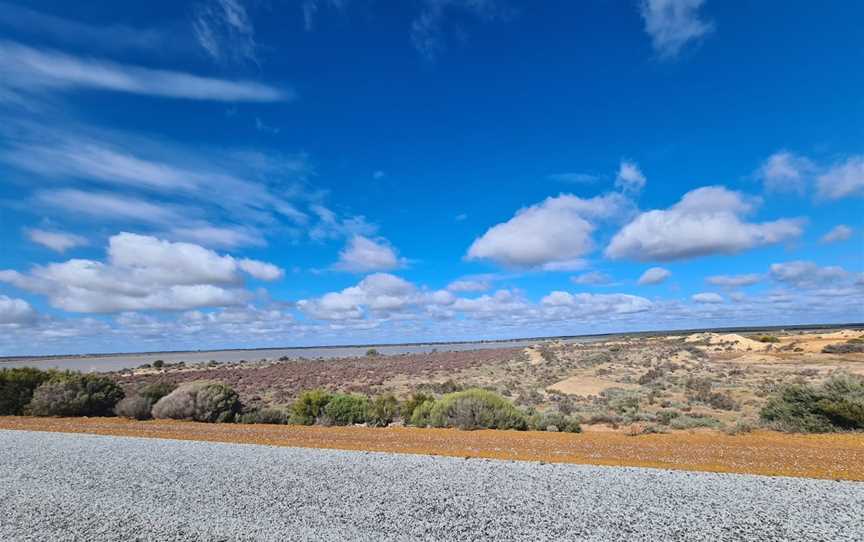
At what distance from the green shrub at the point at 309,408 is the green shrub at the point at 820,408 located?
49.8 ft

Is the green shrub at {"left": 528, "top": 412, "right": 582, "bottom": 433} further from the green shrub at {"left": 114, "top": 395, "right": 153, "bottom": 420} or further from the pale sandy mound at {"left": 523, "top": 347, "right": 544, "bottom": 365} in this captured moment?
the pale sandy mound at {"left": 523, "top": 347, "right": 544, "bottom": 365}

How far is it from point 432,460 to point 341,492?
249 centimetres

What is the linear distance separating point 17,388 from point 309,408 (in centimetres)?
1457

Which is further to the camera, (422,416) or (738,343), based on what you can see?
(738,343)

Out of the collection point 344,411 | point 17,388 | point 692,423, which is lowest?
point 692,423

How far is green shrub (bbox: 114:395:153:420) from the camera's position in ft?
60.8

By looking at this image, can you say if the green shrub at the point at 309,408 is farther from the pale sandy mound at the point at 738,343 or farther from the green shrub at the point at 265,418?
the pale sandy mound at the point at 738,343

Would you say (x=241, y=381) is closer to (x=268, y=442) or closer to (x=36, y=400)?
(x=36, y=400)

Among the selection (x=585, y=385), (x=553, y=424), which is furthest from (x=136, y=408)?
(x=585, y=385)

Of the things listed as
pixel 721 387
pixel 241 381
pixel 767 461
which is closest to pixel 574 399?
pixel 721 387

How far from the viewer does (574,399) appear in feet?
81.8

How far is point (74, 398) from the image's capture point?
19.3 metres

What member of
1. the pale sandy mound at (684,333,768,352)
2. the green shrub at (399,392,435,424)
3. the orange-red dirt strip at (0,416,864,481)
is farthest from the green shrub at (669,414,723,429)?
the pale sandy mound at (684,333,768,352)

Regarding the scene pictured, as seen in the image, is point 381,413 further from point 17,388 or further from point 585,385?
point 585,385
